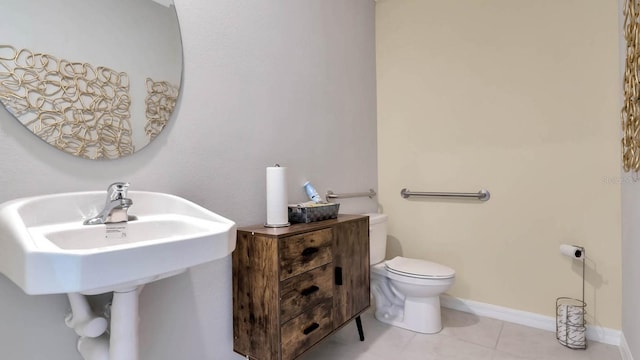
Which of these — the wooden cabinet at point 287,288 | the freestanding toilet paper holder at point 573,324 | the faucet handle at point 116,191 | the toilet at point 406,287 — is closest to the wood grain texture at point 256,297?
the wooden cabinet at point 287,288

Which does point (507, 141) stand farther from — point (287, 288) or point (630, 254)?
point (287, 288)

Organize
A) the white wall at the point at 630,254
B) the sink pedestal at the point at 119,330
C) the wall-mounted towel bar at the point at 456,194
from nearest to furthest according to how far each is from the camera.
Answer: the sink pedestal at the point at 119,330
the white wall at the point at 630,254
the wall-mounted towel bar at the point at 456,194

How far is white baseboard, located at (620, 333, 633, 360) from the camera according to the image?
5.28 ft

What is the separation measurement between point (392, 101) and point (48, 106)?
2242 millimetres

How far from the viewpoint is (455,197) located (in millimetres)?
2357

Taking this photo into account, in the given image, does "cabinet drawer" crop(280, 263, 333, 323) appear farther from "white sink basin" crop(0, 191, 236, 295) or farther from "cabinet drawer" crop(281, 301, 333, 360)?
"white sink basin" crop(0, 191, 236, 295)

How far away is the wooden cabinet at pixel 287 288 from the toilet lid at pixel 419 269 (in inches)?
20.0

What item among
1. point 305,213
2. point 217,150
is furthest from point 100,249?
point 305,213

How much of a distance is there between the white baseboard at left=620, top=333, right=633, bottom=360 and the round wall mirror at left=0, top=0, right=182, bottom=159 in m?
2.48

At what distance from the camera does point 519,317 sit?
213 cm

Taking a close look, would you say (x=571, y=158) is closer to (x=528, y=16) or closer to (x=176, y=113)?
(x=528, y=16)

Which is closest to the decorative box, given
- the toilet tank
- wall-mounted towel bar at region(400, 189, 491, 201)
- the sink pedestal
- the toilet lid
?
the toilet tank

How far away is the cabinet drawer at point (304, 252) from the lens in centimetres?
133

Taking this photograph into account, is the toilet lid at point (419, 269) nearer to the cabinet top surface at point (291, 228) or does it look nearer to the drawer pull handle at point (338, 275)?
the drawer pull handle at point (338, 275)
